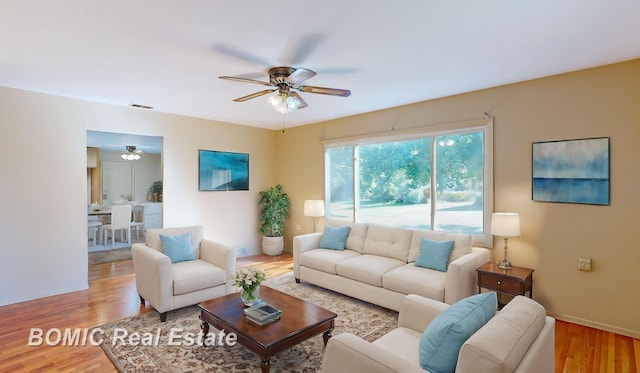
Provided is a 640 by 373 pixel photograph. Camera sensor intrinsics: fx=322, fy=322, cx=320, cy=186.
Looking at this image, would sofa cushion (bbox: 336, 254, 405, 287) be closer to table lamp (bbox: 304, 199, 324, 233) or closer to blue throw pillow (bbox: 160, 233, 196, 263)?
table lamp (bbox: 304, 199, 324, 233)

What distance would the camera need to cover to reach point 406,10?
2096 mm

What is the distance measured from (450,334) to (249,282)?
5.39 ft

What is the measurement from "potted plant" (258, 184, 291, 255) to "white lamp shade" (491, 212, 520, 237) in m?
3.86

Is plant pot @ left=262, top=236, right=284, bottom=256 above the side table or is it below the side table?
below

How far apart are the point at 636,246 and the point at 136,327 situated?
4.77 meters

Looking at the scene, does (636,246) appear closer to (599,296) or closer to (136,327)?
(599,296)

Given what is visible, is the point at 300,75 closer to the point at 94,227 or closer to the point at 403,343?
the point at 403,343

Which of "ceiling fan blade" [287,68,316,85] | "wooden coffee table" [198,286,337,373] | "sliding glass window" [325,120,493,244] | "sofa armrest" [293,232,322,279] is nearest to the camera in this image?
"wooden coffee table" [198,286,337,373]

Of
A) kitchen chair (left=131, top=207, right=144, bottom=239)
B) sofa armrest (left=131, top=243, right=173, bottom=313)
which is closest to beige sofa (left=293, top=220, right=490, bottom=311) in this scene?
sofa armrest (left=131, top=243, right=173, bottom=313)

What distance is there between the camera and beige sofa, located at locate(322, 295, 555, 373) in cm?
128

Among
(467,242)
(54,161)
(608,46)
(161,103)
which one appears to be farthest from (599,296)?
(54,161)

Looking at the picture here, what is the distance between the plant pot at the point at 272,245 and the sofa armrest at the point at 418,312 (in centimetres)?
413

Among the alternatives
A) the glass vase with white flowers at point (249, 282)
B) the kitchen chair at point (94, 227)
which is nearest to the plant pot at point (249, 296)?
the glass vase with white flowers at point (249, 282)

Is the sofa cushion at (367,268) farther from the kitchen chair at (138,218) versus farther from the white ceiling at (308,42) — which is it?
the kitchen chair at (138,218)
